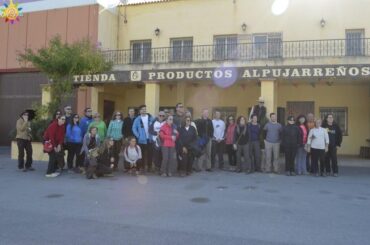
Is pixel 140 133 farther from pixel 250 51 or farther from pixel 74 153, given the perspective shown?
pixel 250 51

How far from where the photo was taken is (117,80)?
48.0 feet

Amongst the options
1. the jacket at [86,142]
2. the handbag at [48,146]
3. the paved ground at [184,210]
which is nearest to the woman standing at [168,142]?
the paved ground at [184,210]

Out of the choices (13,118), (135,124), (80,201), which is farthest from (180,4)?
(80,201)

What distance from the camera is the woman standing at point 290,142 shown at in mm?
10531

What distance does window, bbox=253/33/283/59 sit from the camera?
53.4 ft

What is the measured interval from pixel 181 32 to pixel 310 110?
7.05 metres

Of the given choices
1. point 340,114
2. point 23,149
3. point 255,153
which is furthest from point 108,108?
point 340,114

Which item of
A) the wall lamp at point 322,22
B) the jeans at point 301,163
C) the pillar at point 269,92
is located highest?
the wall lamp at point 322,22

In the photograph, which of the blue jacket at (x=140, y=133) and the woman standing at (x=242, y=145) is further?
the woman standing at (x=242, y=145)

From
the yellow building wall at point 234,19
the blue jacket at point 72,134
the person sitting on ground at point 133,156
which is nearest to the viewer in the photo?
the person sitting on ground at point 133,156

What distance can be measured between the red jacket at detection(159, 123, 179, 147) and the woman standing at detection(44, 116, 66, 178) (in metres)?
2.69

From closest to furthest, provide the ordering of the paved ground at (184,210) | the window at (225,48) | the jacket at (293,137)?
the paved ground at (184,210), the jacket at (293,137), the window at (225,48)

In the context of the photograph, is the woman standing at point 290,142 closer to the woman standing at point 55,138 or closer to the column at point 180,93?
the woman standing at point 55,138
